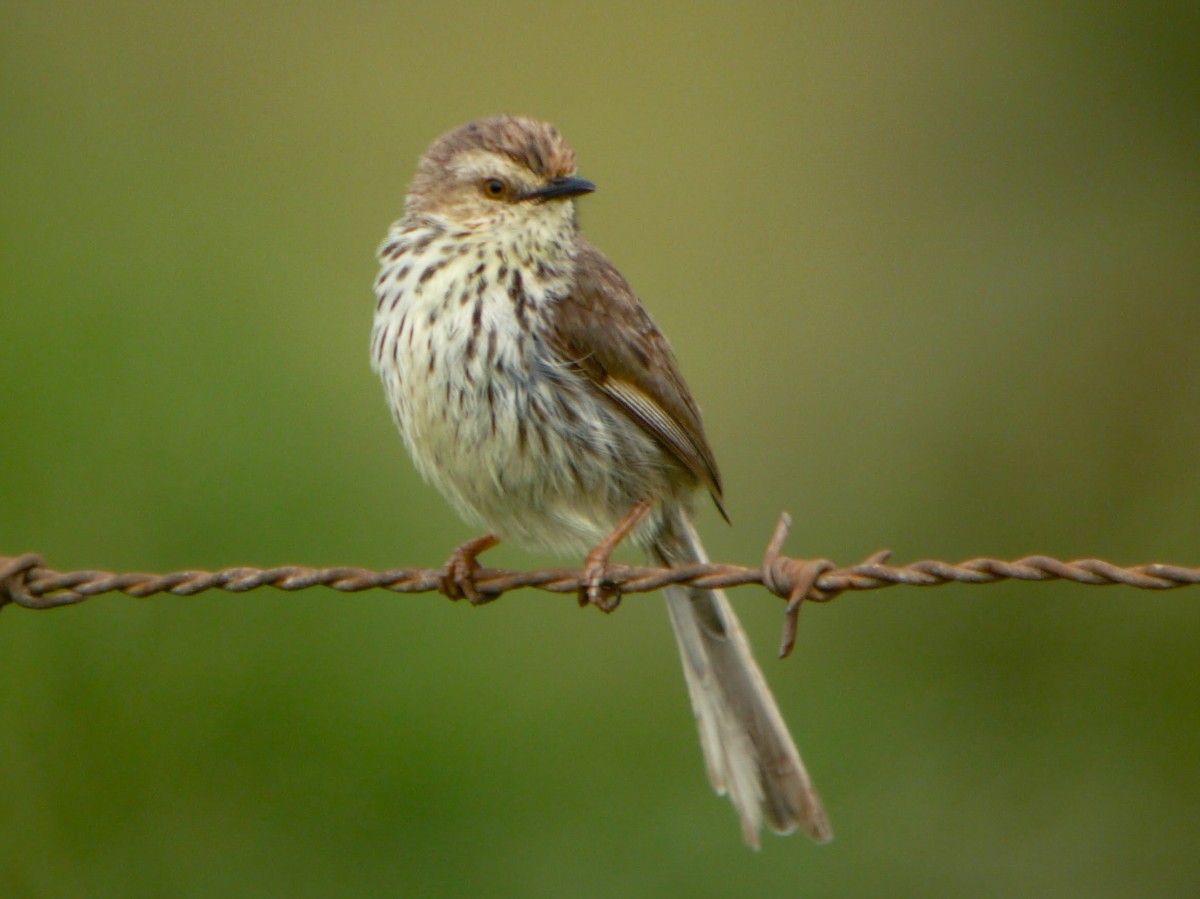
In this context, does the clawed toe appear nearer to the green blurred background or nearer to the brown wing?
the brown wing

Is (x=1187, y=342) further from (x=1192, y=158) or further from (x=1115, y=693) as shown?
(x=1115, y=693)

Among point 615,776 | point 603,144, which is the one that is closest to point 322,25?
point 603,144

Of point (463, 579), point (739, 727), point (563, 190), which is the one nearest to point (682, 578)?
point (463, 579)

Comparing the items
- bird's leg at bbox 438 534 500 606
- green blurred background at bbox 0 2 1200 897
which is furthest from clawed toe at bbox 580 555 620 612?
green blurred background at bbox 0 2 1200 897

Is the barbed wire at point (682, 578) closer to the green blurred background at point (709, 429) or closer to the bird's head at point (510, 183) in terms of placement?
the bird's head at point (510, 183)

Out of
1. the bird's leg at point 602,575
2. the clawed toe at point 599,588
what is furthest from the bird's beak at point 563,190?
the clawed toe at point 599,588

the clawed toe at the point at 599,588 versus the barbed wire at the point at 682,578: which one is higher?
the barbed wire at the point at 682,578
